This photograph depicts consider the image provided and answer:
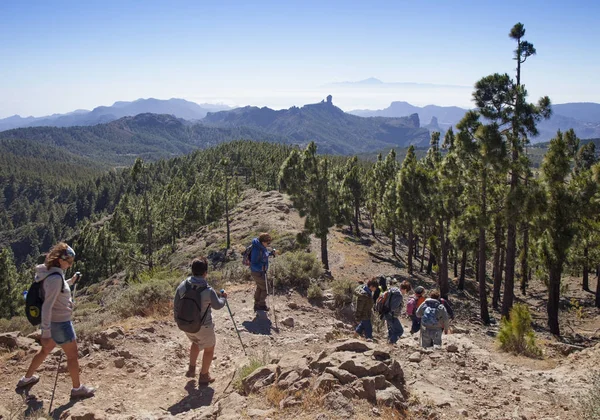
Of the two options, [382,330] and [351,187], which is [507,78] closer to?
[382,330]

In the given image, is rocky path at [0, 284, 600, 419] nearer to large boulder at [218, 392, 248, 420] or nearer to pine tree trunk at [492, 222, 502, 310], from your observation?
large boulder at [218, 392, 248, 420]

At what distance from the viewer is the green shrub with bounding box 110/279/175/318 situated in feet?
34.1

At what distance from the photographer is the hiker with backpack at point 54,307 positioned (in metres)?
5.67

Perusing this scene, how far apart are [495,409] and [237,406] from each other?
3.70 meters

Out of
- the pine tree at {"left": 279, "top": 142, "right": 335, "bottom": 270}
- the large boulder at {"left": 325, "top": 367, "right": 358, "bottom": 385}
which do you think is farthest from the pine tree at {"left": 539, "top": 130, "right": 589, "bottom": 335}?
the large boulder at {"left": 325, "top": 367, "right": 358, "bottom": 385}

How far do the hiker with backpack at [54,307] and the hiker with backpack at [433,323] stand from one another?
6895 millimetres

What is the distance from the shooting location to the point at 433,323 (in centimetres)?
894

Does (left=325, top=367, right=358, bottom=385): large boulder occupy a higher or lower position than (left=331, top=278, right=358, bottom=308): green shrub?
higher

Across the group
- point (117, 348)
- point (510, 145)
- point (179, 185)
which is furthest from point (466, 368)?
point (179, 185)

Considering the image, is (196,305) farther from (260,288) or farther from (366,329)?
(366,329)

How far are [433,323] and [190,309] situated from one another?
18.3ft

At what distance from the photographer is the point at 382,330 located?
11.1 metres

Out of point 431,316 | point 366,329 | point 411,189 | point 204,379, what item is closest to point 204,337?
point 204,379

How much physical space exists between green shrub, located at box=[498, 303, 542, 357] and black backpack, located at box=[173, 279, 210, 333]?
298 inches
